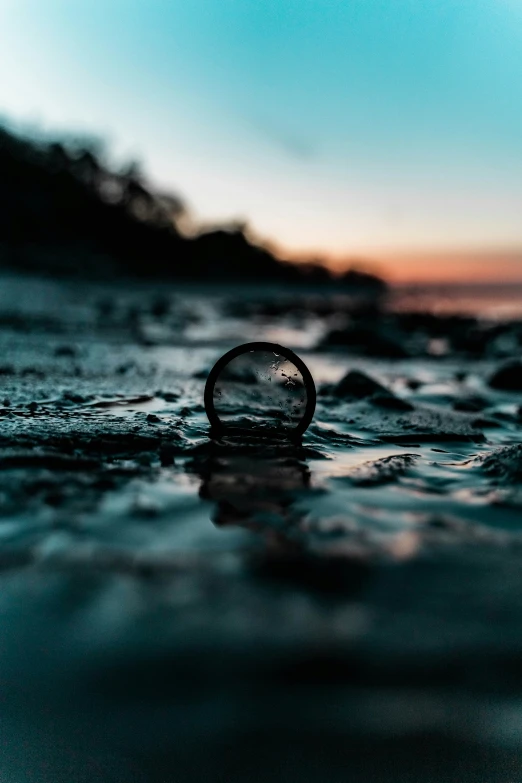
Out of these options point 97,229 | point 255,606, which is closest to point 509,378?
point 255,606

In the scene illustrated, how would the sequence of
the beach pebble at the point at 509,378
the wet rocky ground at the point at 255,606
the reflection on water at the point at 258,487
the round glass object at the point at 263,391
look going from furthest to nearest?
the beach pebble at the point at 509,378 < the round glass object at the point at 263,391 < the reflection on water at the point at 258,487 < the wet rocky ground at the point at 255,606

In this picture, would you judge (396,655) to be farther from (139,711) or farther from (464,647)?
(139,711)

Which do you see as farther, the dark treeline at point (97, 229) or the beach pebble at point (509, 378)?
the dark treeline at point (97, 229)

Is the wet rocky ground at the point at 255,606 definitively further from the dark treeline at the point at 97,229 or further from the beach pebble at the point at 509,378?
the dark treeline at the point at 97,229

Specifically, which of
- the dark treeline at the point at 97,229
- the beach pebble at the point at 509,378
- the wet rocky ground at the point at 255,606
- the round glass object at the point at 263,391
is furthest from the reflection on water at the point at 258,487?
the dark treeline at the point at 97,229

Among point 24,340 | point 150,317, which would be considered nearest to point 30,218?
point 150,317

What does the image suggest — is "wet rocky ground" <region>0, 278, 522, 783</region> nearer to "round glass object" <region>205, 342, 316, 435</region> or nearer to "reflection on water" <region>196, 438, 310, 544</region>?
"reflection on water" <region>196, 438, 310, 544</region>
